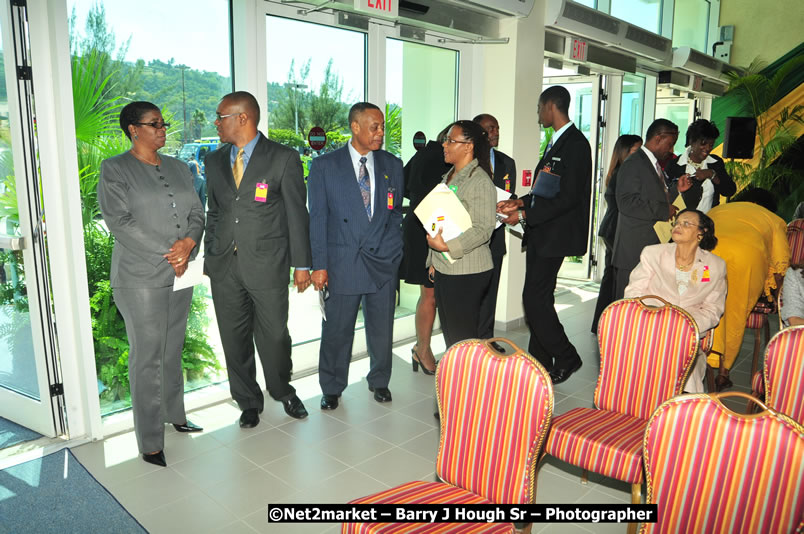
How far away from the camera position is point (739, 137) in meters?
7.93

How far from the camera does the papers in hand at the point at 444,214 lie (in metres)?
3.08

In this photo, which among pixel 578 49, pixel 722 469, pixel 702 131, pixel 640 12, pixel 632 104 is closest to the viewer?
pixel 722 469

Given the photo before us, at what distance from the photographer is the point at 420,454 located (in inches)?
131

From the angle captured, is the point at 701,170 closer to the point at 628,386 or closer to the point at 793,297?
the point at 793,297

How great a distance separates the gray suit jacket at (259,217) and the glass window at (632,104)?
6086mm

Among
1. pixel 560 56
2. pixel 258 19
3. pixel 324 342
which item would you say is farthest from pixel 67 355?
pixel 560 56

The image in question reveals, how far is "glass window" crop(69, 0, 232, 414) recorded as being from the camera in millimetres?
3359

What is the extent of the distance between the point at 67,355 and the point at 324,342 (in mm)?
1421

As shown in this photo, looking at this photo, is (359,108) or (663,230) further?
(663,230)

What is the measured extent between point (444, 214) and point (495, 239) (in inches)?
38.7

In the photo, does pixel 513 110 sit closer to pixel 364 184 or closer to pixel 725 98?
pixel 364 184

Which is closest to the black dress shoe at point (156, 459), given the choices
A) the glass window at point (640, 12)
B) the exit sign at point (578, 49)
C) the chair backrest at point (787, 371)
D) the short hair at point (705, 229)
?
the chair backrest at point (787, 371)

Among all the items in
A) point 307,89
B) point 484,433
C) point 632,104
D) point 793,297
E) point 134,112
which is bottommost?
point 484,433

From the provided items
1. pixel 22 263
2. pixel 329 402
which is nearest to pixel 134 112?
pixel 22 263
